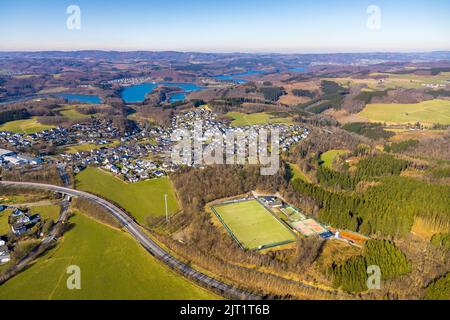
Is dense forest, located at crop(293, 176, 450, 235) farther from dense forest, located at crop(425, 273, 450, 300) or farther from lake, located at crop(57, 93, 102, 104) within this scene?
lake, located at crop(57, 93, 102, 104)

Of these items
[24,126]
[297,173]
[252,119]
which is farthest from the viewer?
[252,119]

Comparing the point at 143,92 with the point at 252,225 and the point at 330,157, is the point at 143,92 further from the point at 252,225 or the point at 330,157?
the point at 252,225

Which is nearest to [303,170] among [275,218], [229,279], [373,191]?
[373,191]

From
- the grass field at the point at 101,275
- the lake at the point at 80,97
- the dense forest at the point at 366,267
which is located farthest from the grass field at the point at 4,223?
the lake at the point at 80,97

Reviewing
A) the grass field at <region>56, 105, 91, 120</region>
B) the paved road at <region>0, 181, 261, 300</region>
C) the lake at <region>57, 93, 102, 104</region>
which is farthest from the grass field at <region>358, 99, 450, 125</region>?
the lake at <region>57, 93, 102, 104</region>

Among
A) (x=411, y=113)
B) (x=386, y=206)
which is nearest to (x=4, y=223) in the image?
(x=386, y=206)
